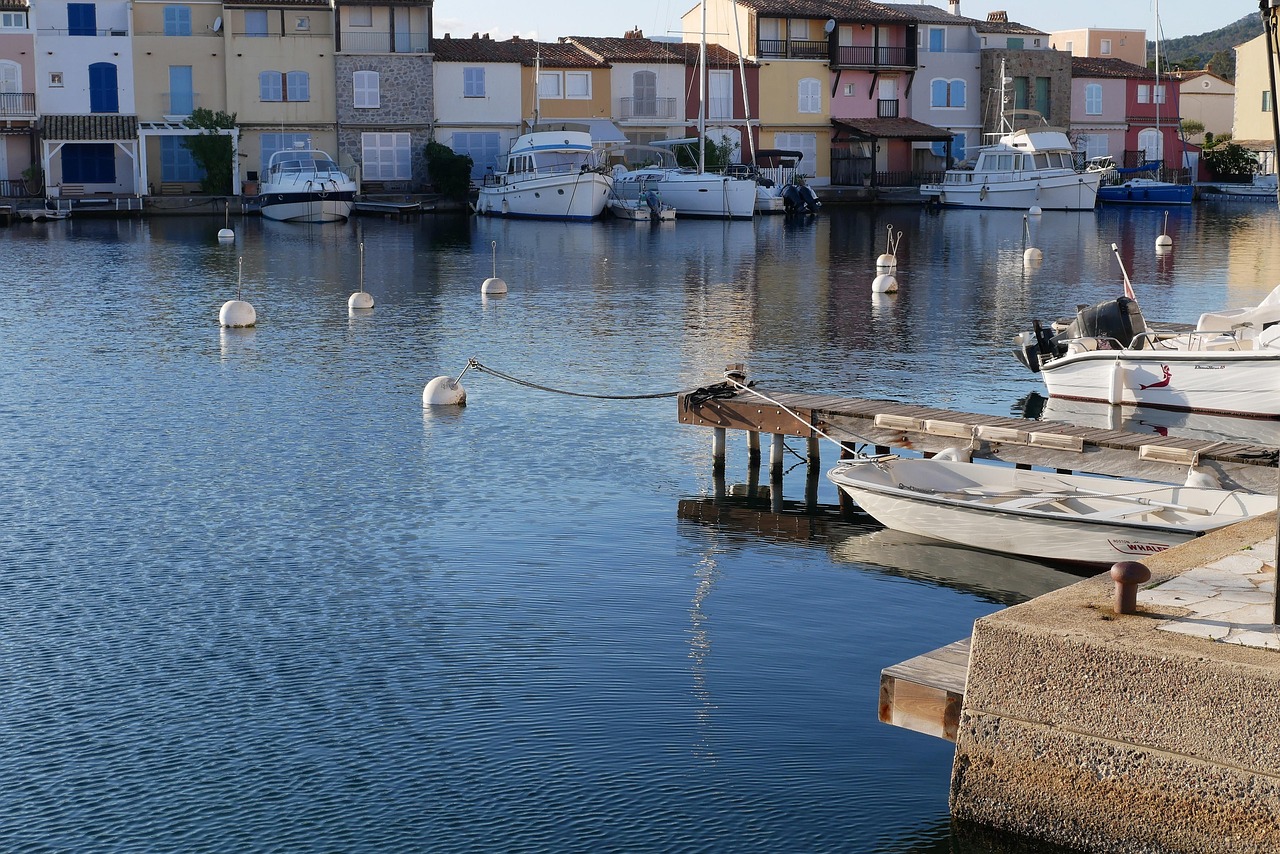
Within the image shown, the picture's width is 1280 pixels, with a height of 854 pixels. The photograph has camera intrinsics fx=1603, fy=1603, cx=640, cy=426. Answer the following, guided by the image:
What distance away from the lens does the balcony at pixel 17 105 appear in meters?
62.3

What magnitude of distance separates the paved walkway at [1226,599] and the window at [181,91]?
60862mm

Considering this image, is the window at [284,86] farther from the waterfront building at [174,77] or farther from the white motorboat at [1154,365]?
the white motorboat at [1154,365]

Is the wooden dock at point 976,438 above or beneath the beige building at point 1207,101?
beneath

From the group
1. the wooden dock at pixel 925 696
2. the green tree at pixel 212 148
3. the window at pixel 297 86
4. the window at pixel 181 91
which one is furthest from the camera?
the window at pixel 297 86

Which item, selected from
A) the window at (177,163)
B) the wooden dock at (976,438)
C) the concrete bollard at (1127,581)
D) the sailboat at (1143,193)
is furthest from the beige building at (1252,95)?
the concrete bollard at (1127,581)

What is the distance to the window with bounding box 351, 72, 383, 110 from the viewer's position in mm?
65500

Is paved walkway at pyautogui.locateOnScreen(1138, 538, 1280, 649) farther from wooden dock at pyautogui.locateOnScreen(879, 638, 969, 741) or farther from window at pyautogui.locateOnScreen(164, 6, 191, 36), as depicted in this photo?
window at pyautogui.locateOnScreen(164, 6, 191, 36)

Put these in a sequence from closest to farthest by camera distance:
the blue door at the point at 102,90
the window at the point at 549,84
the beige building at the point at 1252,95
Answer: the blue door at the point at 102,90 < the window at the point at 549,84 < the beige building at the point at 1252,95

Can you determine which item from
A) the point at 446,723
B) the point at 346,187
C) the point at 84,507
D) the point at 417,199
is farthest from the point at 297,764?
the point at 417,199

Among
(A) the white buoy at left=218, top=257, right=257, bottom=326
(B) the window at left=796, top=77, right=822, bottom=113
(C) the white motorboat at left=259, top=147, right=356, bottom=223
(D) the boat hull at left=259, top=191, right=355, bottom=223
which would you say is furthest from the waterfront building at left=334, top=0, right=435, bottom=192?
(A) the white buoy at left=218, top=257, right=257, bottom=326

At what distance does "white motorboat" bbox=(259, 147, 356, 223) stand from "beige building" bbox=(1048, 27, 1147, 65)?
52.9 metres

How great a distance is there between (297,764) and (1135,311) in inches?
607

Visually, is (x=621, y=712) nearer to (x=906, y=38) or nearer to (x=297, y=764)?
(x=297, y=764)

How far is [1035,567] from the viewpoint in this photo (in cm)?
1365
